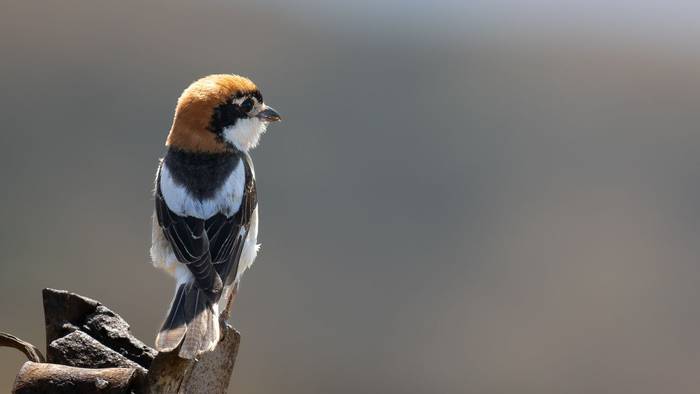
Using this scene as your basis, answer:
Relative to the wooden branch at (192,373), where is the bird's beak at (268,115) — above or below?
above

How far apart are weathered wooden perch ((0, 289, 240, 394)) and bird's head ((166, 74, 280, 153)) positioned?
1581mm

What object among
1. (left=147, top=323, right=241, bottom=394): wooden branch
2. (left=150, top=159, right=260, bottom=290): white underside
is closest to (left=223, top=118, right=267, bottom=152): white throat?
(left=150, top=159, right=260, bottom=290): white underside

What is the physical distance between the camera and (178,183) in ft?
8.76

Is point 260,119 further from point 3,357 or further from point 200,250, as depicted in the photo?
point 3,357

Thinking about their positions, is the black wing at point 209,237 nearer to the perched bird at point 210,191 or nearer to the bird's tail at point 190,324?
the perched bird at point 210,191

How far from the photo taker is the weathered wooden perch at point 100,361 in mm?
1051

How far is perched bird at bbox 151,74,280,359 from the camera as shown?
2.44 metres

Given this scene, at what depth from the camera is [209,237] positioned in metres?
2.55

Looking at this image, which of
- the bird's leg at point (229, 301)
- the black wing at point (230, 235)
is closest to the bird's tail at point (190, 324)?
the bird's leg at point (229, 301)

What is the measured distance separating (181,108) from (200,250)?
60 cm

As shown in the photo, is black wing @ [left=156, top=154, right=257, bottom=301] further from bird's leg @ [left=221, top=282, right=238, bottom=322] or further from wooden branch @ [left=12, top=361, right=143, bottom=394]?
wooden branch @ [left=12, top=361, right=143, bottom=394]

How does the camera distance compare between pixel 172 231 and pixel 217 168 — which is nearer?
pixel 172 231

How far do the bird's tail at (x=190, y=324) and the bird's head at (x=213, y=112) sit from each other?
77 cm

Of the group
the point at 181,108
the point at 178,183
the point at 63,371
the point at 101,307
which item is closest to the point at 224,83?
the point at 181,108
